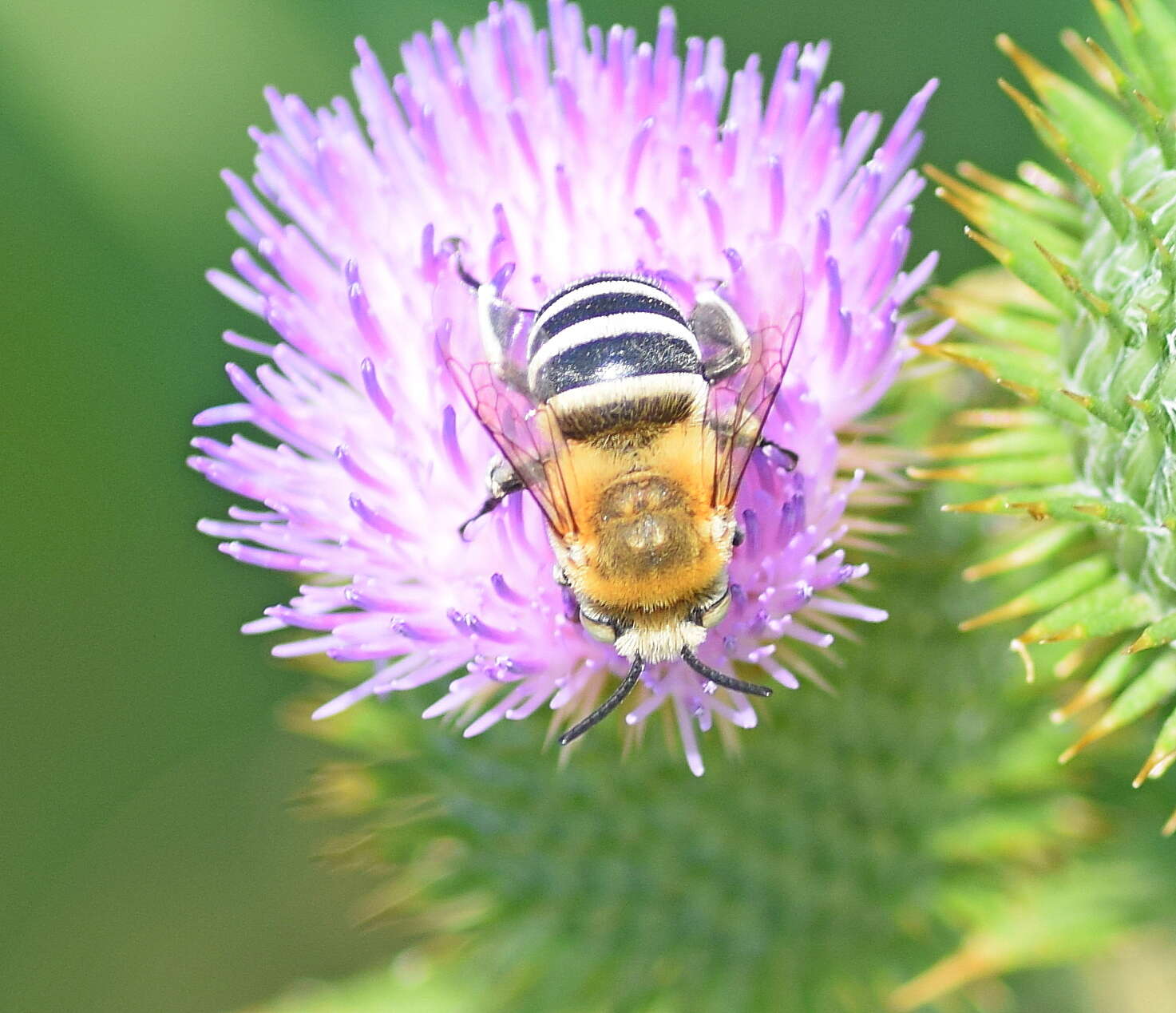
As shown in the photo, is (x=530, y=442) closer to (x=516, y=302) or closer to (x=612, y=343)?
(x=612, y=343)

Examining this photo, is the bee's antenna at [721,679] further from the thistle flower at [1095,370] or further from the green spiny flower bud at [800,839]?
the green spiny flower bud at [800,839]

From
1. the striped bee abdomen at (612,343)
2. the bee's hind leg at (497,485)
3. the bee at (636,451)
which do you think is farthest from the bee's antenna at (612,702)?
the striped bee abdomen at (612,343)

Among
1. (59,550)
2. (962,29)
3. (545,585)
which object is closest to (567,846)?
(545,585)

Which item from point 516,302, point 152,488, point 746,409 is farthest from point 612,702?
point 152,488

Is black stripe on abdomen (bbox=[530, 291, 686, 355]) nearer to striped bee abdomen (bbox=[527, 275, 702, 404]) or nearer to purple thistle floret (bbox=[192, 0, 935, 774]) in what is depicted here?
striped bee abdomen (bbox=[527, 275, 702, 404])

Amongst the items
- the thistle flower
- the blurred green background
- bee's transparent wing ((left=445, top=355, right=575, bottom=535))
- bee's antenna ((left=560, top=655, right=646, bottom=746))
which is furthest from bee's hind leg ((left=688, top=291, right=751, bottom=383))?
the blurred green background

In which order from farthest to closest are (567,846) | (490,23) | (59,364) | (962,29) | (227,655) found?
(227,655) → (59,364) → (962,29) → (567,846) → (490,23)

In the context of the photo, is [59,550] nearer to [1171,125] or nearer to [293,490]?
[293,490]
